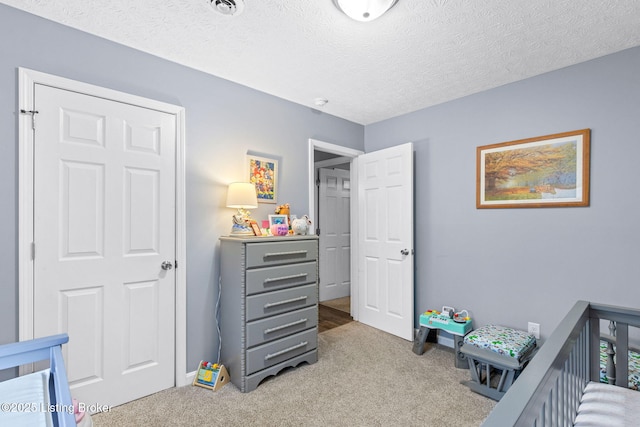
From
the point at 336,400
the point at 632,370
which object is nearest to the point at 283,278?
the point at 336,400

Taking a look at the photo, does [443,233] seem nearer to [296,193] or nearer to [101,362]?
[296,193]

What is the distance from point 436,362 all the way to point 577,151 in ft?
6.46

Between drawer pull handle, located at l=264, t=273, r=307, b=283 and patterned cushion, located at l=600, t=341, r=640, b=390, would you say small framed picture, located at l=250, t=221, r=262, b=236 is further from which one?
patterned cushion, located at l=600, t=341, r=640, b=390

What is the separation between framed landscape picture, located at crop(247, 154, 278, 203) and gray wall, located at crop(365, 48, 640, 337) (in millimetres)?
1469

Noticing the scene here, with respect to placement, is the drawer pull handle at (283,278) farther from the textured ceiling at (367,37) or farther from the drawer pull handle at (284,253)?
the textured ceiling at (367,37)

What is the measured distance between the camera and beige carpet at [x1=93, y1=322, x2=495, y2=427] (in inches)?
73.7

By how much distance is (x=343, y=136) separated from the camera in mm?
3490

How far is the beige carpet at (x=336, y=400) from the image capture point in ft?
6.14

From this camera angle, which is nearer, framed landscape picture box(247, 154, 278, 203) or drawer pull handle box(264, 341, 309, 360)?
drawer pull handle box(264, 341, 309, 360)

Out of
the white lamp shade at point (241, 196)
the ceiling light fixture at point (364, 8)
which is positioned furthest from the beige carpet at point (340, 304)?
the ceiling light fixture at point (364, 8)

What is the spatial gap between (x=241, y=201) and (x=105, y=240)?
2.96 feet

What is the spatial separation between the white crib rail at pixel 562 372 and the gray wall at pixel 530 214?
794 mm

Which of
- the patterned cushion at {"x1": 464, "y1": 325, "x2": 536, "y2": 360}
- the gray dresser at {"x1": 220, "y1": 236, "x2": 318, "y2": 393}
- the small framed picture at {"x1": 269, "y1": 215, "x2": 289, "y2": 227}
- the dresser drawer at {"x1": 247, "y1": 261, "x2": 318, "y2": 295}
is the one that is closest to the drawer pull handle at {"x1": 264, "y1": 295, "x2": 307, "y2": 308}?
the gray dresser at {"x1": 220, "y1": 236, "x2": 318, "y2": 393}

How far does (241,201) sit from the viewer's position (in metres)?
2.38
